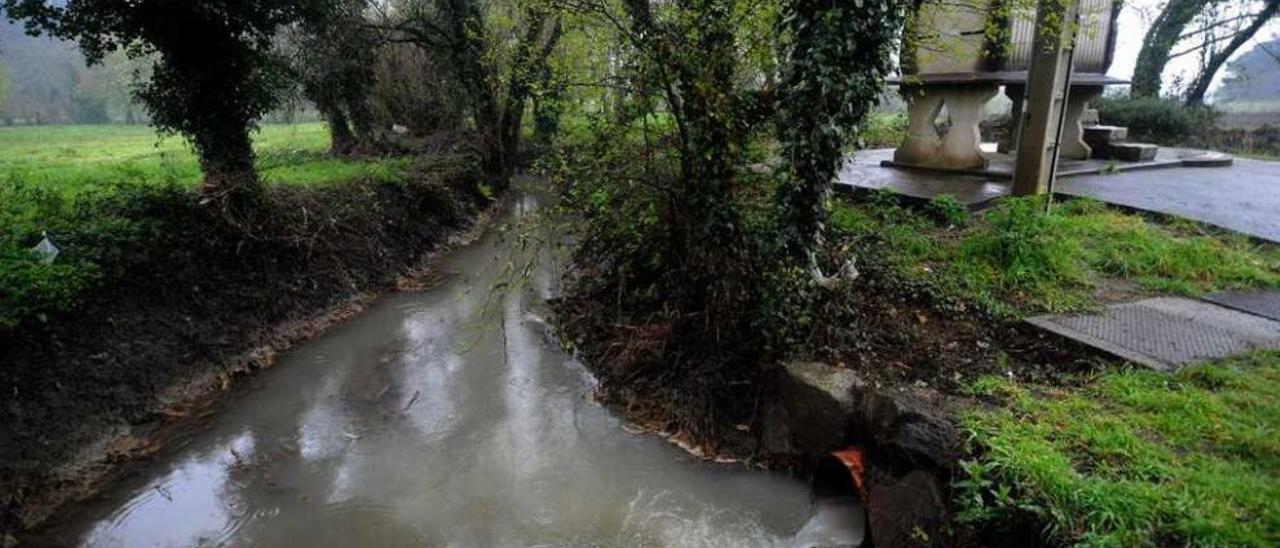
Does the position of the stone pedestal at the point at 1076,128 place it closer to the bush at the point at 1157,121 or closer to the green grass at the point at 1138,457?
the bush at the point at 1157,121

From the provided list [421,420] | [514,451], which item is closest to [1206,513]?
[514,451]

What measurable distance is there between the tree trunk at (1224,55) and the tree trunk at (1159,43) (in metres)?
1.07

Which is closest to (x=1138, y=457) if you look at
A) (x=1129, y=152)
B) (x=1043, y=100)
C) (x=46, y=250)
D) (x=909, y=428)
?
(x=909, y=428)

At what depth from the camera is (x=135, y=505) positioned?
4312mm

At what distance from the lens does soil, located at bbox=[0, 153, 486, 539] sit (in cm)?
441

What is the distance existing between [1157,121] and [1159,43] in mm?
4984

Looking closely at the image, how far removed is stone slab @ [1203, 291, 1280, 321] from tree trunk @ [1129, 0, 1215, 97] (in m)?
14.4

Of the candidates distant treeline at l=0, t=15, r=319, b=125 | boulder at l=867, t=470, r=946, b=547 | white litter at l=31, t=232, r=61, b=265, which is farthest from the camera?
distant treeline at l=0, t=15, r=319, b=125

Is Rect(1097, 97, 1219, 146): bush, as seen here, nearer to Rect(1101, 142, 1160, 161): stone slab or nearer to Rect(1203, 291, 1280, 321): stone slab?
Rect(1101, 142, 1160, 161): stone slab

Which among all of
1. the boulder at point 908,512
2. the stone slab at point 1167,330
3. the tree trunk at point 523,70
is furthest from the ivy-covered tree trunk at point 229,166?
the stone slab at point 1167,330

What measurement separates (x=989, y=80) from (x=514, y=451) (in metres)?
7.42

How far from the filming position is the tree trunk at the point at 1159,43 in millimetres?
16594

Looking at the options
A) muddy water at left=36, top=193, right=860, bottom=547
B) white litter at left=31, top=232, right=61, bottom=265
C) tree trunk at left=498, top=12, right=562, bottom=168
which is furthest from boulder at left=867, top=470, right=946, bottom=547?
white litter at left=31, top=232, right=61, bottom=265

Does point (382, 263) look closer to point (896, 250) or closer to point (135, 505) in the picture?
point (135, 505)
